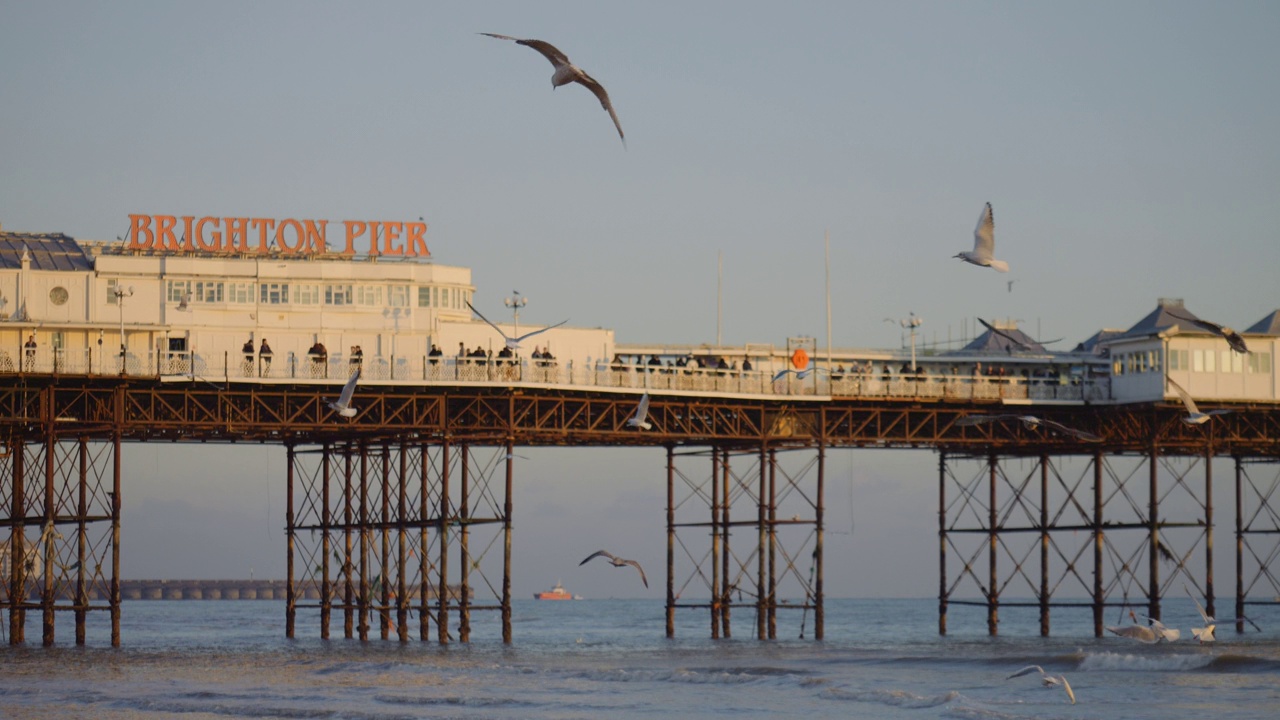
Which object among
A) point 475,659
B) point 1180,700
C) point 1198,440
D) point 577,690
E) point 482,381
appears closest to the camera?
point 1180,700

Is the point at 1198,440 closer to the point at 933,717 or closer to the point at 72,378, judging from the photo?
the point at 933,717

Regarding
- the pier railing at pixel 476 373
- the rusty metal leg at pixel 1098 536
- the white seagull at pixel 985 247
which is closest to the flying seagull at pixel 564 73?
the white seagull at pixel 985 247

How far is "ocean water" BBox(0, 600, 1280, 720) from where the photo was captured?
49.3 m

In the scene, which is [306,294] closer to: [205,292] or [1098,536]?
[205,292]

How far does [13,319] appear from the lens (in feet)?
239

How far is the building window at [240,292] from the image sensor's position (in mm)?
75938

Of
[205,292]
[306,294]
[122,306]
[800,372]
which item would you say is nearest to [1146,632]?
[800,372]

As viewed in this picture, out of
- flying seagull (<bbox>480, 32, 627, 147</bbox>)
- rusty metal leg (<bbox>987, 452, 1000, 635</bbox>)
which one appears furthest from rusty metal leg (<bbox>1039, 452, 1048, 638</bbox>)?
flying seagull (<bbox>480, 32, 627, 147</bbox>)

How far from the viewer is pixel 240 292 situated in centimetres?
7606

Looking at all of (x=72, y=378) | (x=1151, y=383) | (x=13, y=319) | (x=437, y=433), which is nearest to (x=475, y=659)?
(x=437, y=433)

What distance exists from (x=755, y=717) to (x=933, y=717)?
13.8 feet

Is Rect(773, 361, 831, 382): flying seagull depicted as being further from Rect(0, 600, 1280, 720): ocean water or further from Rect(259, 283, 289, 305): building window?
Rect(259, 283, 289, 305): building window

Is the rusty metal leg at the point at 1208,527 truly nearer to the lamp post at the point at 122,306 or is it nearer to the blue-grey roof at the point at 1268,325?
the blue-grey roof at the point at 1268,325

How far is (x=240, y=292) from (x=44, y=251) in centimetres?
755
